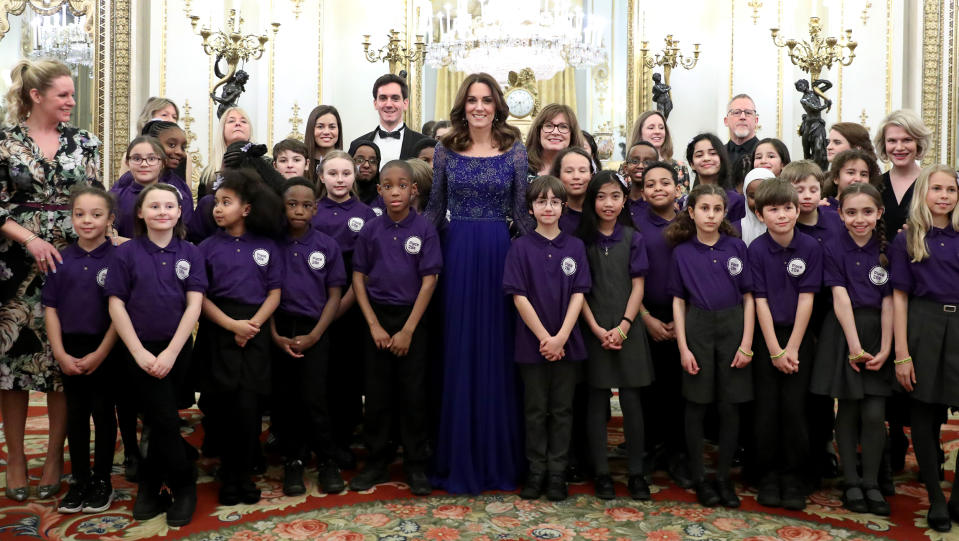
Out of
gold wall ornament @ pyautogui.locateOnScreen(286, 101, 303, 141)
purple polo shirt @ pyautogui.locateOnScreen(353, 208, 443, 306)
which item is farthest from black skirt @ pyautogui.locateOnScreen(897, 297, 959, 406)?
gold wall ornament @ pyautogui.locateOnScreen(286, 101, 303, 141)

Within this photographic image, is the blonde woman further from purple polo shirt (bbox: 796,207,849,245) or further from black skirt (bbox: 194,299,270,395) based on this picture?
purple polo shirt (bbox: 796,207,849,245)

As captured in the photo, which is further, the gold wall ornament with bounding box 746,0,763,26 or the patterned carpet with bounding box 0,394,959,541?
the gold wall ornament with bounding box 746,0,763,26

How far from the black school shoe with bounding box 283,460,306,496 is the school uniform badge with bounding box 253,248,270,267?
2.92ft

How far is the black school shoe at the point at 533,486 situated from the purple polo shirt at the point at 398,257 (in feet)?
3.00

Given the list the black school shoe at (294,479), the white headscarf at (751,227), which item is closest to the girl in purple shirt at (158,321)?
the black school shoe at (294,479)

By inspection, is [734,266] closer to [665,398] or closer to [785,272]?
[785,272]

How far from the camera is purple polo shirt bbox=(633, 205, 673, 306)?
400 centimetres

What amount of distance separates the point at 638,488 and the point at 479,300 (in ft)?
3.45

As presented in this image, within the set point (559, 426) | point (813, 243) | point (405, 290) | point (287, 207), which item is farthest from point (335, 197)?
point (813, 243)

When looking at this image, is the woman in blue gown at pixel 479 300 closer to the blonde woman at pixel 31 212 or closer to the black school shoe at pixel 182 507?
the black school shoe at pixel 182 507

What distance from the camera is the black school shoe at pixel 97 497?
3.50 metres

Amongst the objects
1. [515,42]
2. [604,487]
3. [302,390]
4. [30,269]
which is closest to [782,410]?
[604,487]

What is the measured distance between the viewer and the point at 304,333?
12.8 feet

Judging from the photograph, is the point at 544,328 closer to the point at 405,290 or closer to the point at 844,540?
the point at 405,290
